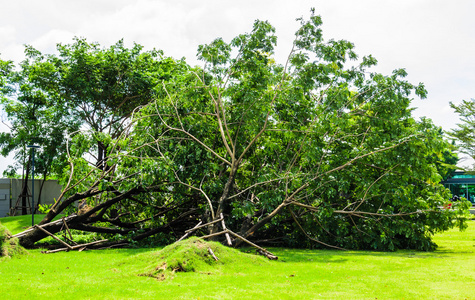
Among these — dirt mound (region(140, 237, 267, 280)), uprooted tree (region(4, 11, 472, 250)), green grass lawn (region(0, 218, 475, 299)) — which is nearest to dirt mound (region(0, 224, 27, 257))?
green grass lawn (region(0, 218, 475, 299))

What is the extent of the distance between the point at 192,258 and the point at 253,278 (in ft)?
4.09

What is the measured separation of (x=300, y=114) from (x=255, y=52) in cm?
206

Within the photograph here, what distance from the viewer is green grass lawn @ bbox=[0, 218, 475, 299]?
21.1 ft

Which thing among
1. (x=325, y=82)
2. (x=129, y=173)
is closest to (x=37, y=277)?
(x=129, y=173)

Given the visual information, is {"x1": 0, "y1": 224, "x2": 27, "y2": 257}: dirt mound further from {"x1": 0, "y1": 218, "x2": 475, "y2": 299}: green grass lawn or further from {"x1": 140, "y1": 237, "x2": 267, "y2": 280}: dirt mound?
{"x1": 140, "y1": 237, "x2": 267, "y2": 280}: dirt mound

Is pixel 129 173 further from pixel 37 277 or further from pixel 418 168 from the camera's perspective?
pixel 418 168

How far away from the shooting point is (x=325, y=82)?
39.1ft

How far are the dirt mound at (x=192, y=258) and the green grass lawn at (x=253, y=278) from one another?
0.34 ft

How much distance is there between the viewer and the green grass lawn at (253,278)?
6418 mm

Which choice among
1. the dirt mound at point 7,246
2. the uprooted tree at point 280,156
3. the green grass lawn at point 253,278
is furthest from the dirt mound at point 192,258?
the dirt mound at point 7,246

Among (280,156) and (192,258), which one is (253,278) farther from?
(280,156)

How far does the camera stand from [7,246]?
10031mm

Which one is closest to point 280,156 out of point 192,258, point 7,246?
point 192,258

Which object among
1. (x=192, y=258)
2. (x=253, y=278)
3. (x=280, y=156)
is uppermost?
(x=280, y=156)
